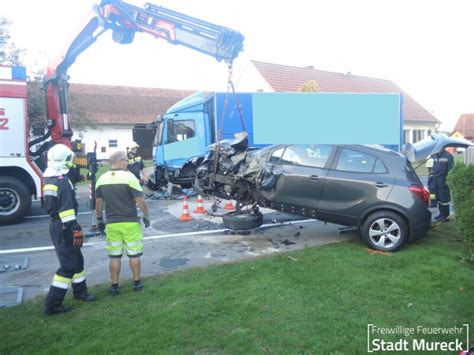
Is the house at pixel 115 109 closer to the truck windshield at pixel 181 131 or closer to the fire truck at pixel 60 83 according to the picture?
the truck windshield at pixel 181 131

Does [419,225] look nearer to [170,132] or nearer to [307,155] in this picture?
[307,155]

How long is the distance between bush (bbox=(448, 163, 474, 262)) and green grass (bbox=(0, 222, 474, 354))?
1.44 ft

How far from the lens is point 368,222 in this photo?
634 centimetres

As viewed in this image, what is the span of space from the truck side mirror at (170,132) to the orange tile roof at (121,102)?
888 inches

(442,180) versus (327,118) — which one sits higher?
(327,118)

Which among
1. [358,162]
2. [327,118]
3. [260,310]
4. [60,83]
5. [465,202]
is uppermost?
[60,83]

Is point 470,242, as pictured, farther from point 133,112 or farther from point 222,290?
point 133,112

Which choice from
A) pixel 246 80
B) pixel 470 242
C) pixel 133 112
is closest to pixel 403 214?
pixel 470 242

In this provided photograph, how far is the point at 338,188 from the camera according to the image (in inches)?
259

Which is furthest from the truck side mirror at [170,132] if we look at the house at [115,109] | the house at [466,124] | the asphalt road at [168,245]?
the house at [466,124]

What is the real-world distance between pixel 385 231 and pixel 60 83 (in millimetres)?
8829

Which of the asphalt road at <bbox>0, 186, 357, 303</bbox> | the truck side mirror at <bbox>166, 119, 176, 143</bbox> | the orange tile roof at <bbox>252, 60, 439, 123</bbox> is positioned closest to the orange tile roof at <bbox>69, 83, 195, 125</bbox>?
the orange tile roof at <bbox>252, 60, 439, 123</bbox>

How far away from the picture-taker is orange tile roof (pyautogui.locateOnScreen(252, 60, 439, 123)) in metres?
32.0

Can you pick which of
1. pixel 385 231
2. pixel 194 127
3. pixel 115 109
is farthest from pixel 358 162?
pixel 115 109
